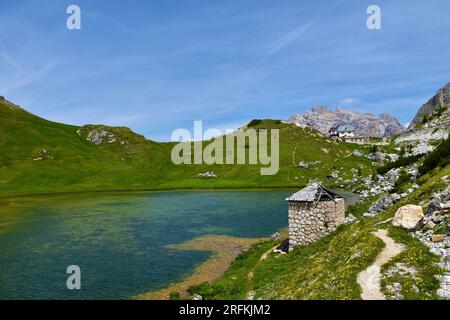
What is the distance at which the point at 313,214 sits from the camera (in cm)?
3856

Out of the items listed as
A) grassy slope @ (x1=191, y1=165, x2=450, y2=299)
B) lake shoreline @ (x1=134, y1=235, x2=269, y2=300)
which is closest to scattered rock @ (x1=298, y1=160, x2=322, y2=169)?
lake shoreline @ (x1=134, y1=235, x2=269, y2=300)

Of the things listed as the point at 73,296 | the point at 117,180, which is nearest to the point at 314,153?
the point at 117,180

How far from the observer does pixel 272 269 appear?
34406 millimetres

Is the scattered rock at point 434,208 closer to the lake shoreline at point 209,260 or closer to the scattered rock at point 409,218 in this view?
the scattered rock at point 409,218

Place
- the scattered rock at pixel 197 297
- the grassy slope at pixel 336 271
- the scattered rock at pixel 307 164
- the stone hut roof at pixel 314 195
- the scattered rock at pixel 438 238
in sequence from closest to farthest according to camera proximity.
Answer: the grassy slope at pixel 336 271, the scattered rock at pixel 438 238, the scattered rock at pixel 197 297, the stone hut roof at pixel 314 195, the scattered rock at pixel 307 164

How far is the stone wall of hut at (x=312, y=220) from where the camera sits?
37.8 m

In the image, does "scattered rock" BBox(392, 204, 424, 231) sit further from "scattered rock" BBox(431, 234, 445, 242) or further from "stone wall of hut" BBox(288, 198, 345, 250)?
"stone wall of hut" BBox(288, 198, 345, 250)

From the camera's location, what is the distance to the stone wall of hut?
37812 millimetres

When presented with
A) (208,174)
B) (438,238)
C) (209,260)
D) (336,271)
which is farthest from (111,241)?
(208,174)

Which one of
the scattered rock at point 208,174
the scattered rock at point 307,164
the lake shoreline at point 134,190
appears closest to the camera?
the lake shoreline at point 134,190

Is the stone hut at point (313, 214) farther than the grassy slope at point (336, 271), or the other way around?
the stone hut at point (313, 214)

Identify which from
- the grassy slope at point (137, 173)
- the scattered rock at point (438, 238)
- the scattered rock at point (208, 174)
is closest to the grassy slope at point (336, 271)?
the scattered rock at point (438, 238)

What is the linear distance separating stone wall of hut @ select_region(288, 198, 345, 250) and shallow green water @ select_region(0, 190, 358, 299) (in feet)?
41.4
